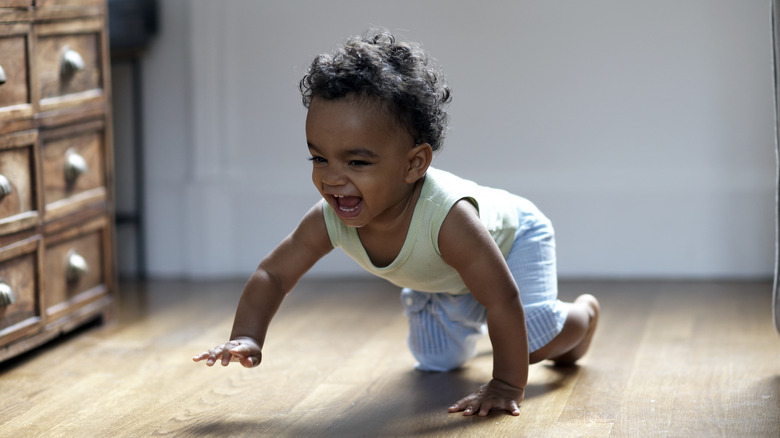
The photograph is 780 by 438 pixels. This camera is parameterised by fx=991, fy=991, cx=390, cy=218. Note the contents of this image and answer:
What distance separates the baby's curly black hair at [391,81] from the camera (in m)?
1.27

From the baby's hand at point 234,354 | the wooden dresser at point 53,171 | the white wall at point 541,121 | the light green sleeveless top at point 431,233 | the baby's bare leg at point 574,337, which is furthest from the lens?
the white wall at point 541,121

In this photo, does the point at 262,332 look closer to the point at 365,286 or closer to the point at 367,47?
the point at 367,47

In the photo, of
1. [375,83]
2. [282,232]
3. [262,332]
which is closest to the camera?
[375,83]

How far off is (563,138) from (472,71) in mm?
263

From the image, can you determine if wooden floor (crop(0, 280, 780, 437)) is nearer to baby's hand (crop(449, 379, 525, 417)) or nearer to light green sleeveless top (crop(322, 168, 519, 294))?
baby's hand (crop(449, 379, 525, 417))

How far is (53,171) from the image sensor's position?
176cm

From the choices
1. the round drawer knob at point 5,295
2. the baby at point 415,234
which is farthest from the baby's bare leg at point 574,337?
the round drawer knob at point 5,295

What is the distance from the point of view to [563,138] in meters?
2.30

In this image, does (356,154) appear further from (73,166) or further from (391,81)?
(73,166)

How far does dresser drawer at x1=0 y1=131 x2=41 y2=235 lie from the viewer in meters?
1.60

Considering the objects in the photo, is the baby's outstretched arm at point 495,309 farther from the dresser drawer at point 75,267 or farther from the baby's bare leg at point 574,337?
the dresser drawer at point 75,267

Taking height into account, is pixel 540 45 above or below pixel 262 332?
above

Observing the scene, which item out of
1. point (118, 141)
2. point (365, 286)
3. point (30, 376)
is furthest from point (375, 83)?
point (118, 141)

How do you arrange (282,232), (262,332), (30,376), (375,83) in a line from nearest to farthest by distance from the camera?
1. (375,83)
2. (262,332)
3. (30,376)
4. (282,232)
